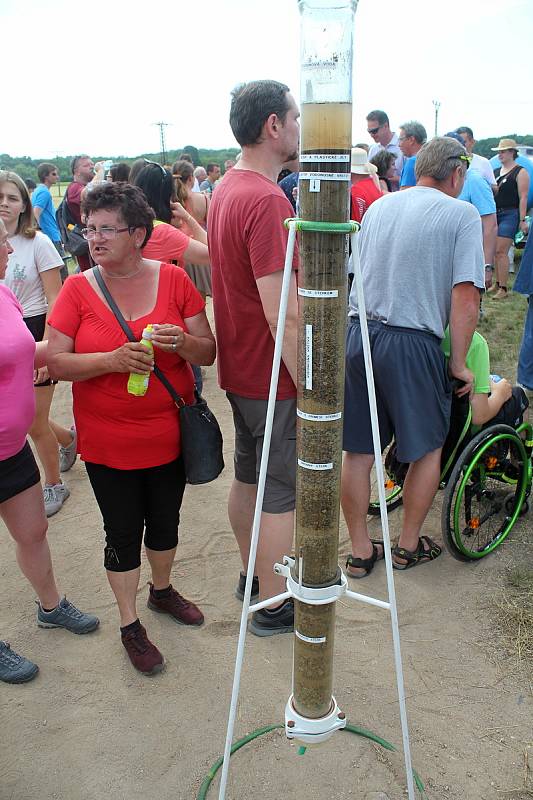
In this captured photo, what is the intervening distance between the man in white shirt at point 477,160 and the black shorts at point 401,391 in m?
4.40

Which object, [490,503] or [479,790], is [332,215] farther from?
[490,503]

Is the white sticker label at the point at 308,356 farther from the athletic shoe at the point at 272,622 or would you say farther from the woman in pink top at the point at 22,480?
the athletic shoe at the point at 272,622

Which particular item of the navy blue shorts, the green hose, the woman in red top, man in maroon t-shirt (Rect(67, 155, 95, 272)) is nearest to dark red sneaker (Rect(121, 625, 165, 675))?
the woman in red top

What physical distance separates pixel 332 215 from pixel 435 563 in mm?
2341

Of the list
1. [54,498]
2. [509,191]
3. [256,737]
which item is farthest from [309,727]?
[509,191]

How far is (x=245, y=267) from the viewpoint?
92.2 inches

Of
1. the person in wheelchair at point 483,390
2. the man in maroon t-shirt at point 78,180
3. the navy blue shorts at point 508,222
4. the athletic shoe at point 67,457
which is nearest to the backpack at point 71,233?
the man in maroon t-shirt at point 78,180

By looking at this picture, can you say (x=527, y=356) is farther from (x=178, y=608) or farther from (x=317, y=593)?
(x=317, y=593)

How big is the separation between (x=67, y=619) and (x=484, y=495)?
2094mm

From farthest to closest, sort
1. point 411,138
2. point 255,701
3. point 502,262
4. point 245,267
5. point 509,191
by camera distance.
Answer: point 509,191, point 502,262, point 411,138, point 255,701, point 245,267

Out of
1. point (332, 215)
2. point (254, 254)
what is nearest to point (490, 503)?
point (254, 254)

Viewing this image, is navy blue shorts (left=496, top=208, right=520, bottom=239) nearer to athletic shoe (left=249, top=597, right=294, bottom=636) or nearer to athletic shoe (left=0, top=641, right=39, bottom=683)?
athletic shoe (left=249, top=597, right=294, bottom=636)

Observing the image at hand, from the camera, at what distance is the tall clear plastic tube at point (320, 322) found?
128 centimetres

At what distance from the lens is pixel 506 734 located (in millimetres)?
2279
